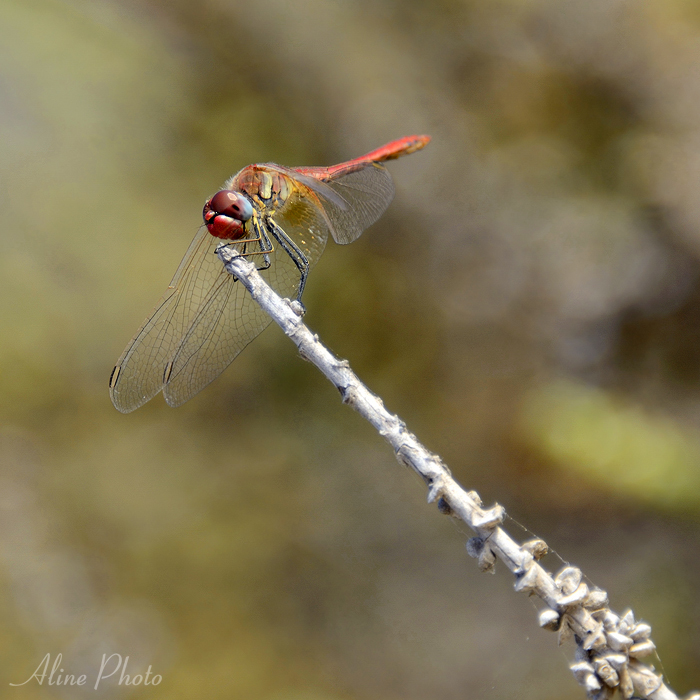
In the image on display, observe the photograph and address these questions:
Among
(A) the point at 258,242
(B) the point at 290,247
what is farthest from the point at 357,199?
(A) the point at 258,242

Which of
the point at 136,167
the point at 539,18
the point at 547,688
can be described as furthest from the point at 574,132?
the point at 547,688

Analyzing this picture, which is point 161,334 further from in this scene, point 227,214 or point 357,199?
point 357,199

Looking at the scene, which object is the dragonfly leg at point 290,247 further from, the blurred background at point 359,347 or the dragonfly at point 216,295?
the blurred background at point 359,347

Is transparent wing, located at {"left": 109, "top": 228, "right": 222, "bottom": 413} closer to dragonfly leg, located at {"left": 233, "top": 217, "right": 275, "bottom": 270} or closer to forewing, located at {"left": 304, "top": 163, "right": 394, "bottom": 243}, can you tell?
dragonfly leg, located at {"left": 233, "top": 217, "right": 275, "bottom": 270}

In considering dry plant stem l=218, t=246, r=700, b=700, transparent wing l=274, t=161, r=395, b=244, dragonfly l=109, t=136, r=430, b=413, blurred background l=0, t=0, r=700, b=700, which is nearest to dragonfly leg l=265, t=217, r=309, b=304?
dragonfly l=109, t=136, r=430, b=413

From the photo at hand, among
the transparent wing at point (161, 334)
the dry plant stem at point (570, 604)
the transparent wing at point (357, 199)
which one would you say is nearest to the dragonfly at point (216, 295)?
the transparent wing at point (161, 334)

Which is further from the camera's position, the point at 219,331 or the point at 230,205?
the point at 219,331

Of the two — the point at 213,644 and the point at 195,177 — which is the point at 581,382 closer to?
the point at 213,644
